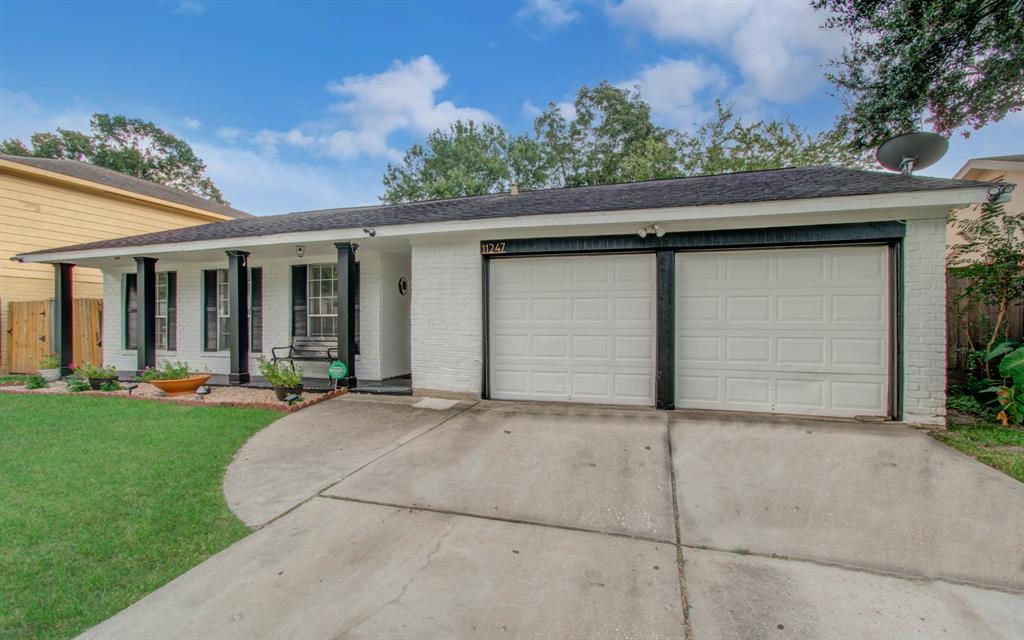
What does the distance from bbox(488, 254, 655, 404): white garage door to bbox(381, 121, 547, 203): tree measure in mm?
20643

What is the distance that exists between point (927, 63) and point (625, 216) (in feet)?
25.5

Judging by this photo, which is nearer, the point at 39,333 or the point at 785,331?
the point at 785,331

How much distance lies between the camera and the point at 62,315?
373 inches

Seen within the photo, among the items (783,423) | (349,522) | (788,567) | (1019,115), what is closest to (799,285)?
(783,423)

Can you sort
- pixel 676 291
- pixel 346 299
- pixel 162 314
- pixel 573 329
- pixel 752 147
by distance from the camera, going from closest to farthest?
pixel 676 291 < pixel 573 329 < pixel 346 299 < pixel 162 314 < pixel 752 147

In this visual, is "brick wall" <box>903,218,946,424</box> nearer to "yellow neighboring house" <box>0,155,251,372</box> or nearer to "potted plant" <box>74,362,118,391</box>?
"potted plant" <box>74,362,118,391</box>

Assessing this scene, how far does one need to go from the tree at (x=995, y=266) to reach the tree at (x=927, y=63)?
400cm

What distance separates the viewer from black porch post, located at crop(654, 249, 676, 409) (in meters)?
5.73

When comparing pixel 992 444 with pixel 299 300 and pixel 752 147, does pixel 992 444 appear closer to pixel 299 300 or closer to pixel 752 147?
pixel 299 300

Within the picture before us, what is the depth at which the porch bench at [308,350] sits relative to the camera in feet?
27.0

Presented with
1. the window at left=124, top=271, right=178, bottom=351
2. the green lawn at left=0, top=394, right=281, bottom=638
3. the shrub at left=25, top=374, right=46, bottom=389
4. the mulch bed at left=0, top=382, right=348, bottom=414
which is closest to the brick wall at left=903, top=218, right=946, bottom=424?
the green lawn at left=0, top=394, right=281, bottom=638

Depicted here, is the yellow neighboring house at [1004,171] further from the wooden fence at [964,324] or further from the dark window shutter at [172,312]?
the dark window shutter at [172,312]

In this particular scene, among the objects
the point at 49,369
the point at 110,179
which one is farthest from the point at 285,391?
the point at 110,179

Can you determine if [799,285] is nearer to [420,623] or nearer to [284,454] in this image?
[420,623]
